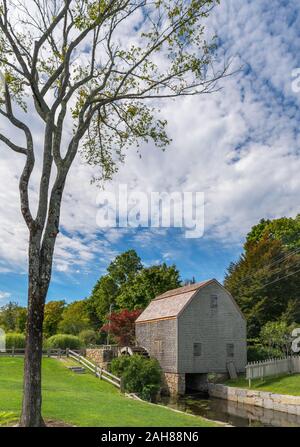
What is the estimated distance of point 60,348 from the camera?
39.1 meters

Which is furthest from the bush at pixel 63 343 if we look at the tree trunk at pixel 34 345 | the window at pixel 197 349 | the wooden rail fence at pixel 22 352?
the tree trunk at pixel 34 345

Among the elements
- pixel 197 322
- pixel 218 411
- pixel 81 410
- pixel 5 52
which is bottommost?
pixel 218 411

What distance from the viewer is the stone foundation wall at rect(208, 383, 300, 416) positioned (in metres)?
20.6

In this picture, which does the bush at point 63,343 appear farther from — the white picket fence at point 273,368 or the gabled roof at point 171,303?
the white picket fence at point 273,368

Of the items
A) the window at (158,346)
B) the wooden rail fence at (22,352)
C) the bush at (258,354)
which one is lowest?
the wooden rail fence at (22,352)

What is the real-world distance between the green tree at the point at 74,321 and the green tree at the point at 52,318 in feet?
3.90

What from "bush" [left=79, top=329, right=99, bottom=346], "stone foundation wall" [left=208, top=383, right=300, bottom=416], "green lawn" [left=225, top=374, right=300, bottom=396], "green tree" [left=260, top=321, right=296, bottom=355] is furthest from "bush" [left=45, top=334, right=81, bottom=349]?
"green tree" [left=260, top=321, right=296, bottom=355]

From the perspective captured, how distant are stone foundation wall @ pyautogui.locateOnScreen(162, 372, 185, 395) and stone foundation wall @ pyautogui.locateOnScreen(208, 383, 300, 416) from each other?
1939 millimetres

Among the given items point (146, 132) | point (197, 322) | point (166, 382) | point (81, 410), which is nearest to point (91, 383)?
point (166, 382)

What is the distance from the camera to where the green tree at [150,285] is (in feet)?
146
